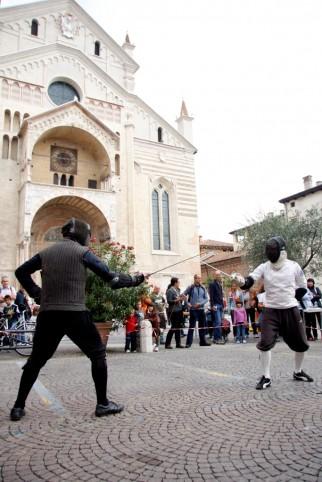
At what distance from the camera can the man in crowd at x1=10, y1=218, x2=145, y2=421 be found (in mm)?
3775

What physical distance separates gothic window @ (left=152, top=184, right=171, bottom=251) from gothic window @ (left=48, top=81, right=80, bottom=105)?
27.6 feet

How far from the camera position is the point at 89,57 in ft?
Result: 87.6

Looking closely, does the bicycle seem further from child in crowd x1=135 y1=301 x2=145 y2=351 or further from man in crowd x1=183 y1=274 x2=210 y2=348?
man in crowd x1=183 y1=274 x2=210 y2=348

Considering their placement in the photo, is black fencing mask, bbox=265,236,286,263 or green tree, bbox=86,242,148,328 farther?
green tree, bbox=86,242,148,328

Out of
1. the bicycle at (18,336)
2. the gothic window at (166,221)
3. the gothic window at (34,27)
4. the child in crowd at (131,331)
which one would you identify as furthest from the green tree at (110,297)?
the gothic window at (34,27)

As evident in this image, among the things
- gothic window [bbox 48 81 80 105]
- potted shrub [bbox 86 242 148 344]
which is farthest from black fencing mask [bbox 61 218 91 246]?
gothic window [bbox 48 81 80 105]

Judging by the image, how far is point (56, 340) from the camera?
12.6 ft

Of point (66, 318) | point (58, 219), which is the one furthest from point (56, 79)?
point (66, 318)

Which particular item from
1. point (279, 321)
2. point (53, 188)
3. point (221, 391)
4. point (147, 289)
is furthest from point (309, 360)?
point (53, 188)

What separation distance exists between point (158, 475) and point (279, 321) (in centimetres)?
337

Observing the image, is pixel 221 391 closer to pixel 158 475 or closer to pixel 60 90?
pixel 158 475

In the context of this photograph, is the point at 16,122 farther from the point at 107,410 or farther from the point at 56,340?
the point at 107,410

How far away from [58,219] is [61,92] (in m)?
8.39

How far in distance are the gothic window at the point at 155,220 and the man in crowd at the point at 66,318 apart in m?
22.8
